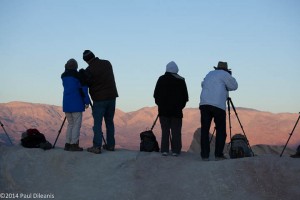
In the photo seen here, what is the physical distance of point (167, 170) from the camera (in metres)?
9.55

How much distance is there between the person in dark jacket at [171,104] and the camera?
10.8 m

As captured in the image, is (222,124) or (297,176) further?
(222,124)

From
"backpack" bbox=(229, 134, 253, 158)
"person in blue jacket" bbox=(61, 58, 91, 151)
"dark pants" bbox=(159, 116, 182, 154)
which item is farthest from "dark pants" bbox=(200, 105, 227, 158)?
"person in blue jacket" bbox=(61, 58, 91, 151)

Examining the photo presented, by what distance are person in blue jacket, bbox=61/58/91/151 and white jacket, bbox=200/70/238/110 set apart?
3.01 meters

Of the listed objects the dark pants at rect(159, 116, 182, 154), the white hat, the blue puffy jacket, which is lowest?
the dark pants at rect(159, 116, 182, 154)

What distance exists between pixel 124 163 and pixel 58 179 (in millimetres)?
1518

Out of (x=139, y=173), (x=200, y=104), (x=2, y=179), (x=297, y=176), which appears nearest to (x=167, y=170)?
(x=139, y=173)

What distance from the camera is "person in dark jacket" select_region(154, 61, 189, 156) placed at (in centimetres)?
1076

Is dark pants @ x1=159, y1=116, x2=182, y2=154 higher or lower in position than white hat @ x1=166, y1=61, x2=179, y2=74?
lower

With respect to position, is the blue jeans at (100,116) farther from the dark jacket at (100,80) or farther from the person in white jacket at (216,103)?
the person in white jacket at (216,103)

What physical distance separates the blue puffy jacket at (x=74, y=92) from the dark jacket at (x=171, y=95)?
1849 mm

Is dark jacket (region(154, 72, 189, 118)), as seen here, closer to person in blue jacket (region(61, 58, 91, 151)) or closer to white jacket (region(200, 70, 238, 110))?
white jacket (region(200, 70, 238, 110))

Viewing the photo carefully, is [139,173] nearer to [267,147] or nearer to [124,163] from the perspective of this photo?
[124,163]

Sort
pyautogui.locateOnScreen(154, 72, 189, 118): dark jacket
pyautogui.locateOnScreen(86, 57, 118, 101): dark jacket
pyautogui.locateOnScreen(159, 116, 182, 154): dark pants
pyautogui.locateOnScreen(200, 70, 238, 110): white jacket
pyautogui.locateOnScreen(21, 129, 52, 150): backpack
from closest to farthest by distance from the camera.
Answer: pyautogui.locateOnScreen(200, 70, 238, 110): white jacket, pyautogui.locateOnScreen(154, 72, 189, 118): dark jacket, pyautogui.locateOnScreen(159, 116, 182, 154): dark pants, pyautogui.locateOnScreen(86, 57, 118, 101): dark jacket, pyautogui.locateOnScreen(21, 129, 52, 150): backpack
